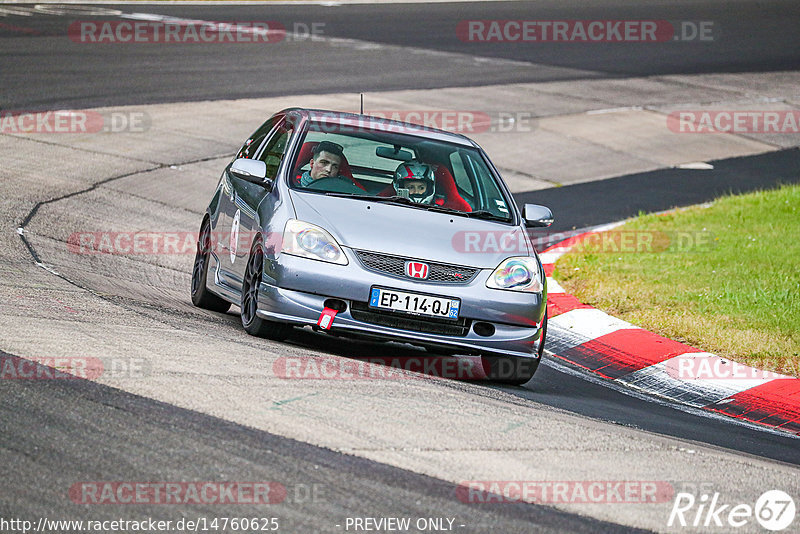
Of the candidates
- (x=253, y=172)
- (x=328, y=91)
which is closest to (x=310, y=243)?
(x=253, y=172)

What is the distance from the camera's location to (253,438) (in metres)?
5.20

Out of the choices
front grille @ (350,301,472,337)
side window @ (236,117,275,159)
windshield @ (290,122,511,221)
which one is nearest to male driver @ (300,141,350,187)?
windshield @ (290,122,511,221)

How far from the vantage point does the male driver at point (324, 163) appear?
821cm

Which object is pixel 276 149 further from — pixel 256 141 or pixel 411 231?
pixel 411 231

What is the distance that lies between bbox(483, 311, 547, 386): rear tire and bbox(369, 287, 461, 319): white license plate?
0.69 metres

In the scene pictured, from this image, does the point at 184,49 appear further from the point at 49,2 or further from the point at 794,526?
the point at 794,526

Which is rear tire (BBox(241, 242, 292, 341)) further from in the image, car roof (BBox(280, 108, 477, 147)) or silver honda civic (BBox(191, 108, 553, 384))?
car roof (BBox(280, 108, 477, 147))

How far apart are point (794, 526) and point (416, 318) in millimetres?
2890

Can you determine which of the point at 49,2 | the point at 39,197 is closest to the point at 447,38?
the point at 49,2

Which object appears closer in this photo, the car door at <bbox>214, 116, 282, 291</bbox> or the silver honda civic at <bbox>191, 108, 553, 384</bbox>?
the silver honda civic at <bbox>191, 108, 553, 384</bbox>

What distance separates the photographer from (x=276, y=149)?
880 cm

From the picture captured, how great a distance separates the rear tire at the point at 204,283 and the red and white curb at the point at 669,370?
2.63m

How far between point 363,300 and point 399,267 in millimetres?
304

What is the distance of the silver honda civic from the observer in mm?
7277
